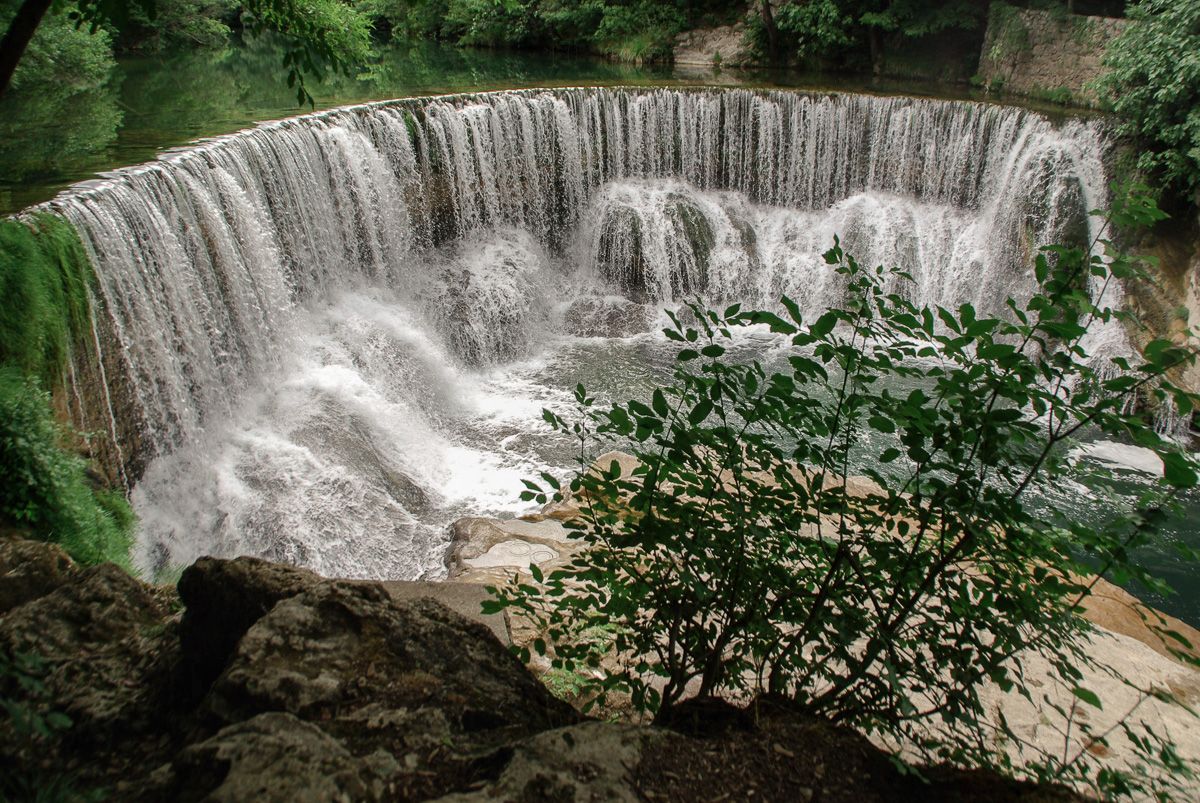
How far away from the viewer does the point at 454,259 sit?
11.3m

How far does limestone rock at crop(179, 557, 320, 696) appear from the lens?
2.75 metres

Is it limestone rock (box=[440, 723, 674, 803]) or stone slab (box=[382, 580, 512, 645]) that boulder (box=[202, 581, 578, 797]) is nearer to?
limestone rock (box=[440, 723, 674, 803])

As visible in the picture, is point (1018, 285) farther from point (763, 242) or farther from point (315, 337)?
point (315, 337)

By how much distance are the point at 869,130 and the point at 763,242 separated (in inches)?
97.0

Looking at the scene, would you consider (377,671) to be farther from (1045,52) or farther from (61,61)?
(1045,52)

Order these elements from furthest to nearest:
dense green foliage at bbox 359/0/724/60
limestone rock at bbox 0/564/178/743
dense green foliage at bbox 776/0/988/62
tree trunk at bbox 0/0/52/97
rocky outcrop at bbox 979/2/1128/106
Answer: dense green foliage at bbox 359/0/724/60
dense green foliage at bbox 776/0/988/62
rocky outcrop at bbox 979/2/1128/106
limestone rock at bbox 0/564/178/743
tree trunk at bbox 0/0/52/97

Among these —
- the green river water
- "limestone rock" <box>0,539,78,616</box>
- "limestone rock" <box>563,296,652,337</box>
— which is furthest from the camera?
"limestone rock" <box>563,296,652,337</box>

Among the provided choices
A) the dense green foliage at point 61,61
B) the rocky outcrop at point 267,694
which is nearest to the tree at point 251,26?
the rocky outcrop at point 267,694

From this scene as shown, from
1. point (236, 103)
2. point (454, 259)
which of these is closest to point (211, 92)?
point (236, 103)

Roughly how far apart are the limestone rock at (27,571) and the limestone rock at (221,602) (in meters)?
1.05

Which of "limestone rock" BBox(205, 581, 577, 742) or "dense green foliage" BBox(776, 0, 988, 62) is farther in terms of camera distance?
"dense green foliage" BBox(776, 0, 988, 62)

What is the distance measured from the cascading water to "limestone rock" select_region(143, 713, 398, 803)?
15.0 feet

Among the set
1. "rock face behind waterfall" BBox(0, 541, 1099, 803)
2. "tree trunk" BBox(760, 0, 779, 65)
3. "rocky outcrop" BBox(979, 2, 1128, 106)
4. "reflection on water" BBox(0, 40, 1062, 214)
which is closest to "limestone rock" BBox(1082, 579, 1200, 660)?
"rock face behind waterfall" BBox(0, 541, 1099, 803)

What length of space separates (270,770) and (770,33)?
2116cm
